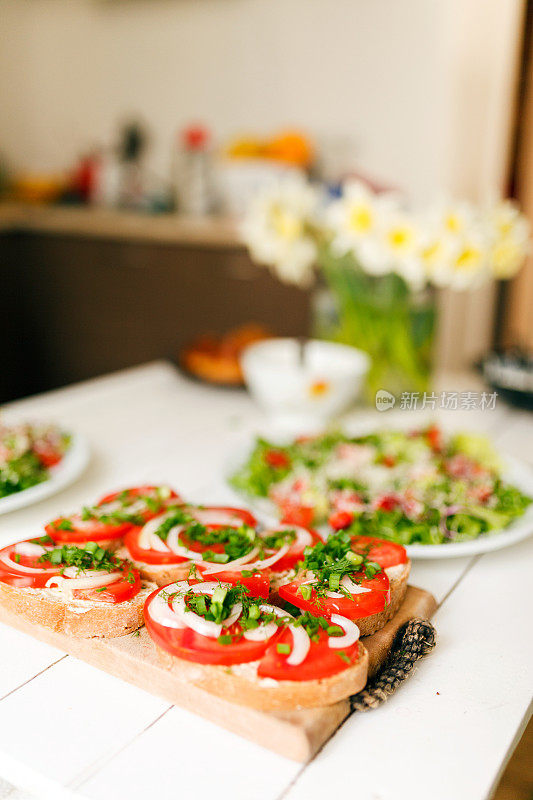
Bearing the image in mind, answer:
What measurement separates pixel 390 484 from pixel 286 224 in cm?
73

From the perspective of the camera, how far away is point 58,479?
1177mm

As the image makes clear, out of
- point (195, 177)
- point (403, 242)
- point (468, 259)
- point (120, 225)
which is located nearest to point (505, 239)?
point (468, 259)

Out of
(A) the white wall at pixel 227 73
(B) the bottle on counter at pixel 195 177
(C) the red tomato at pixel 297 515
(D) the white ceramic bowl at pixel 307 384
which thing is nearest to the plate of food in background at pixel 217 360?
(D) the white ceramic bowl at pixel 307 384

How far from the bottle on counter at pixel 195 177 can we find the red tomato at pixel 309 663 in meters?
3.20

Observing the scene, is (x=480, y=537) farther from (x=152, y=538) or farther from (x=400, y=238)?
(x=400, y=238)

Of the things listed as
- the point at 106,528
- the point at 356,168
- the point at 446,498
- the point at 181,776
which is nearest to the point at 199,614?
the point at 181,776

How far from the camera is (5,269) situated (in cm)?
403

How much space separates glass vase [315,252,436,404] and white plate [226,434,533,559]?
0.44m

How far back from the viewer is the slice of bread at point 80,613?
754 mm

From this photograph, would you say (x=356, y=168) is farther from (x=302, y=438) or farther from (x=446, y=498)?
(x=446, y=498)

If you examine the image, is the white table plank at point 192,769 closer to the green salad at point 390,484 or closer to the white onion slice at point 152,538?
the white onion slice at point 152,538

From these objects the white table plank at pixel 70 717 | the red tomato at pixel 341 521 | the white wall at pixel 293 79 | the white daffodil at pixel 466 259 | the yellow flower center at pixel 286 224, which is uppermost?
the white wall at pixel 293 79

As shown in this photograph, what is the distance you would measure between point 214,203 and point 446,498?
2916 mm

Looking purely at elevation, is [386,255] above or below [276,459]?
above
